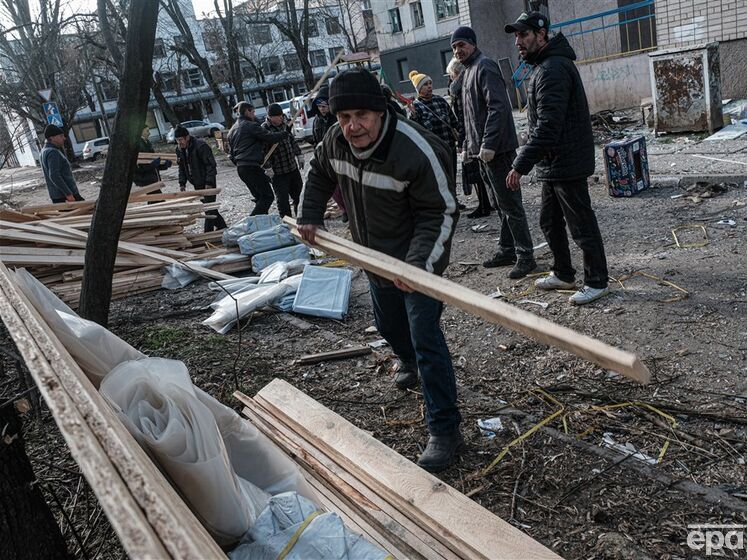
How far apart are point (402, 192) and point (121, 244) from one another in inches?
210

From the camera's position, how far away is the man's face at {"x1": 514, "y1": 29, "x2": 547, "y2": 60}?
4746mm

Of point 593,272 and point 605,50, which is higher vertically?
point 605,50

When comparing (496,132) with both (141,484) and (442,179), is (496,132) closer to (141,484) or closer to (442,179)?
(442,179)

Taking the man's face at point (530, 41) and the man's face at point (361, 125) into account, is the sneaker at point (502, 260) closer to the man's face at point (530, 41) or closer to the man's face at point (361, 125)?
the man's face at point (530, 41)

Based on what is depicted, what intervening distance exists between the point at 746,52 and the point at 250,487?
12.9m

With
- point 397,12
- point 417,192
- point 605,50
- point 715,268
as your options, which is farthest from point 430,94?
point 397,12

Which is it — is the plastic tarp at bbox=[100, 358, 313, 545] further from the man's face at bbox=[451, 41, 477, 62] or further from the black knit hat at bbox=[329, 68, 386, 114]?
the man's face at bbox=[451, 41, 477, 62]

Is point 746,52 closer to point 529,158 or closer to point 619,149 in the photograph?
point 619,149

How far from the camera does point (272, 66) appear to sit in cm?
6188

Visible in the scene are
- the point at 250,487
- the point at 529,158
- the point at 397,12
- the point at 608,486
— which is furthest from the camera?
the point at 397,12

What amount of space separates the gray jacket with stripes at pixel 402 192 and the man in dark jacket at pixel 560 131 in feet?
5.47

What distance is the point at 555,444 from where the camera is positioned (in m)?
3.44

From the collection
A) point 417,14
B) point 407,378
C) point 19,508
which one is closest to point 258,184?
point 407,378

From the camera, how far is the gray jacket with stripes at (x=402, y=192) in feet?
10.7
